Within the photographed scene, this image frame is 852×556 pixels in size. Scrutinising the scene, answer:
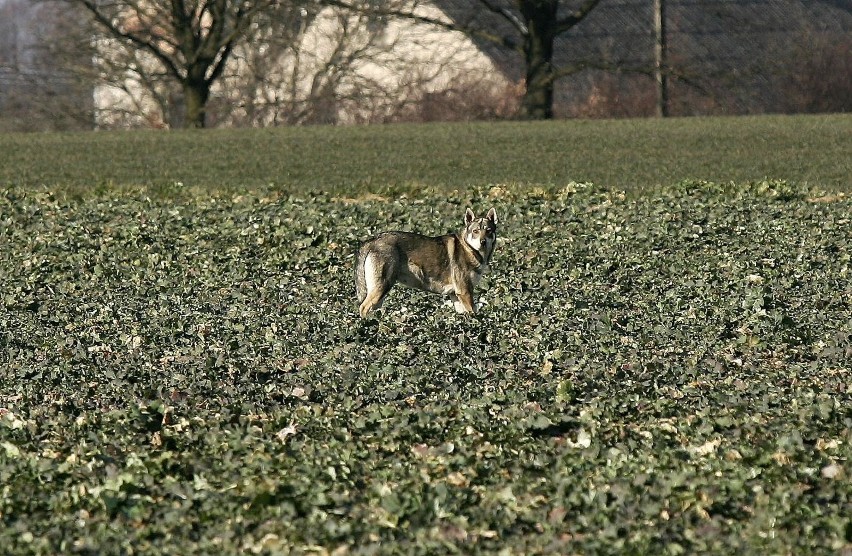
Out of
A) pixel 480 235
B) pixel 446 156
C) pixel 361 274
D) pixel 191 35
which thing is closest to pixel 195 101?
pixel 191 35

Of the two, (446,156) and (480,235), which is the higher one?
(446,156)

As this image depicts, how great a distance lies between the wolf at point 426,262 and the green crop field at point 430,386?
0.24m

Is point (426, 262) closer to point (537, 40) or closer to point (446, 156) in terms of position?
point (446, 156)

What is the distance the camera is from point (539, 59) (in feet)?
153

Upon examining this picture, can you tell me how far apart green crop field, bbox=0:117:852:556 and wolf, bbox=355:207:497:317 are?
24 centimetres

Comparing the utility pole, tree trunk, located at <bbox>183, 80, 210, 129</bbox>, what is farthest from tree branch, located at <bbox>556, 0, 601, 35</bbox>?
tree trunk, located at <bbox>183, 80, 210, 129</bbox>

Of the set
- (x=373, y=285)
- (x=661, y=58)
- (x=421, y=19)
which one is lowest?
(x=373, y=285)

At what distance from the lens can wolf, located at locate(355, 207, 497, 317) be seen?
34.7 ft

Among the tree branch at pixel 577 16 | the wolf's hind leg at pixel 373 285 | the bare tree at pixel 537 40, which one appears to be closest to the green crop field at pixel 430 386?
the wolf's hind leg at pixel 373 285

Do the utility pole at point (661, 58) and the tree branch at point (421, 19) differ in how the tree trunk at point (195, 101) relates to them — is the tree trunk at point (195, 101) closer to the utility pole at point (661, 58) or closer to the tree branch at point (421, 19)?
the tree branch at point (421, 19)

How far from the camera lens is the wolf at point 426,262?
10562 millimetres

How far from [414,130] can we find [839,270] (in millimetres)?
26073

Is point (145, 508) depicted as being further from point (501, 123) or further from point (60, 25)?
point (60, 25)

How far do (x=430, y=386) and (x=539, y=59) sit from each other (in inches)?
1515
